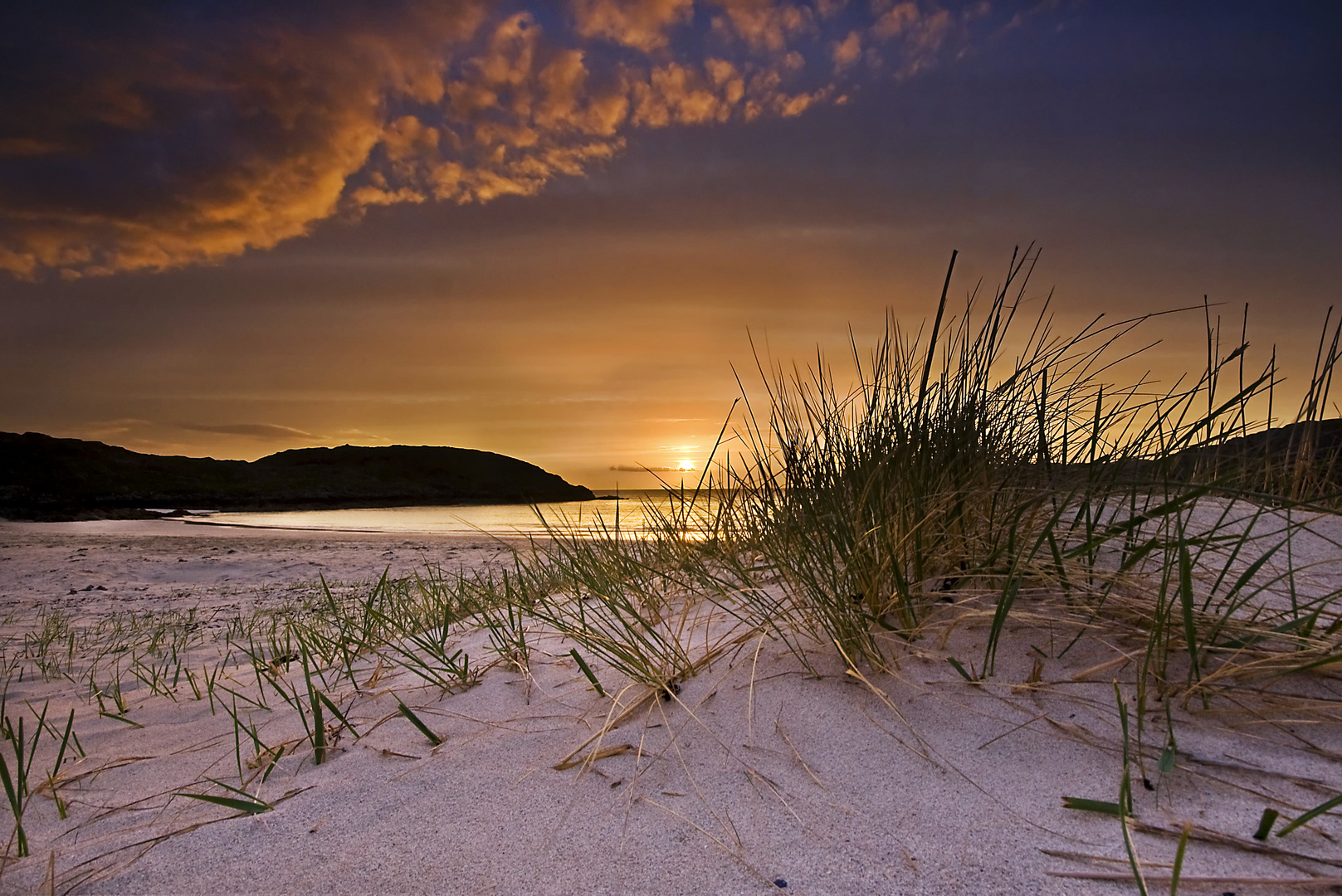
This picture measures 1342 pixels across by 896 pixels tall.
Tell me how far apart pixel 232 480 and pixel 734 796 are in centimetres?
4084

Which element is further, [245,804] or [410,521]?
[410,521]

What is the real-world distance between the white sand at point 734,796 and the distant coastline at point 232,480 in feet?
69.1

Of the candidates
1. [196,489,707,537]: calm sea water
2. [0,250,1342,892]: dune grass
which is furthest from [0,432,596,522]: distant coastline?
[0,250,1342,892]: dune grass

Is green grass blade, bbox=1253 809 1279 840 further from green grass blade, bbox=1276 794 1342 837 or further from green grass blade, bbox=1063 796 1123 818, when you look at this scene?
green grass blade, bbox=1063 796 1123 818

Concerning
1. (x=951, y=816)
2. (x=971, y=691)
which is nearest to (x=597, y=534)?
(x=971, y=691)

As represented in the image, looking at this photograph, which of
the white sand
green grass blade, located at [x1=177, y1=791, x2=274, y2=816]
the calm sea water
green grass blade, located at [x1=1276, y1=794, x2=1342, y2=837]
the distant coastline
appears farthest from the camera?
the distant coastline

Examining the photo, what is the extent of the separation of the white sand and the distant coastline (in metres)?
21.0

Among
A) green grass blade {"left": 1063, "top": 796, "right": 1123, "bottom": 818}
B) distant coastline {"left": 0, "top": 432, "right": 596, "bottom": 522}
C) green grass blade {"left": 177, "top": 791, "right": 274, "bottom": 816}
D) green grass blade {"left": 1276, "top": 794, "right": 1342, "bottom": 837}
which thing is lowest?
green grass blade {"left": 177, "top": 791, "right": 274, "bottom": 816}

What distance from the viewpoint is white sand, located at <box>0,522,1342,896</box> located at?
1.08 meters

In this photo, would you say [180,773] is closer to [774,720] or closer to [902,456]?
[774,720]

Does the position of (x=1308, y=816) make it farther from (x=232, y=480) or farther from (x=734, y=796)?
(x=232, y=480)

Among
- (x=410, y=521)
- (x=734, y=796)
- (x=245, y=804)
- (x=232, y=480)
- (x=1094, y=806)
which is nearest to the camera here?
(x=1094, y=806)

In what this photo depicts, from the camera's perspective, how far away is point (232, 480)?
117 feet

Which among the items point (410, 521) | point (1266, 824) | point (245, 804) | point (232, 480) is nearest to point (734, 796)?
point (1266, 824)
